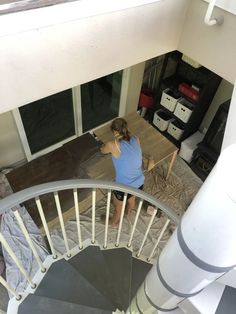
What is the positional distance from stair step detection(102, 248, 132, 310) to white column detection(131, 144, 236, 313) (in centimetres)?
129

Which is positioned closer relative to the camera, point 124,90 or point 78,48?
point 78,48

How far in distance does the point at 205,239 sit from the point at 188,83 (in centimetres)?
303

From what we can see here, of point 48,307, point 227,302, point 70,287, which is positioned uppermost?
point 227,302

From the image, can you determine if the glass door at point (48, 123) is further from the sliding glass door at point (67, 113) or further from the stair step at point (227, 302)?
the stair step at point (227, 302)

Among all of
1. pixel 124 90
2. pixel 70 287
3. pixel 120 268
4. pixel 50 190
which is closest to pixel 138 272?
pixel 120 268

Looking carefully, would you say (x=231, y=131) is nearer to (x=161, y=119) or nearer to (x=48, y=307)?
(x=48, y=307)

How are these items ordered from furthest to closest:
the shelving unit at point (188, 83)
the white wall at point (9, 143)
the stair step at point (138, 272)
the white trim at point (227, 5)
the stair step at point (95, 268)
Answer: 1. the shelving unit at point (188, 83)
2. the white wall at point (9, 143)
3. the stair step at point (138, 272)
4. the stair step at point (95, 268)
5. the white trim at point (227, 5)

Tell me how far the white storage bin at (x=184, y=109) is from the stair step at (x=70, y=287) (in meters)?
2.32

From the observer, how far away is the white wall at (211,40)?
1484 mm

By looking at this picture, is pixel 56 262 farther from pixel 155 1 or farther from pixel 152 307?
pixel 155 1

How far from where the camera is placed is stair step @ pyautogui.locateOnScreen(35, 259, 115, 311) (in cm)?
180


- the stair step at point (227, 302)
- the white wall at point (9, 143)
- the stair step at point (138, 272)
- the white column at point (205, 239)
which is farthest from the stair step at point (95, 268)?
the white wall at point (9, 143)

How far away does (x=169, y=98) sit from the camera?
11.1 ft

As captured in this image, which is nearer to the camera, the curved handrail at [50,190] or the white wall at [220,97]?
the curved handrail at [50,190]
